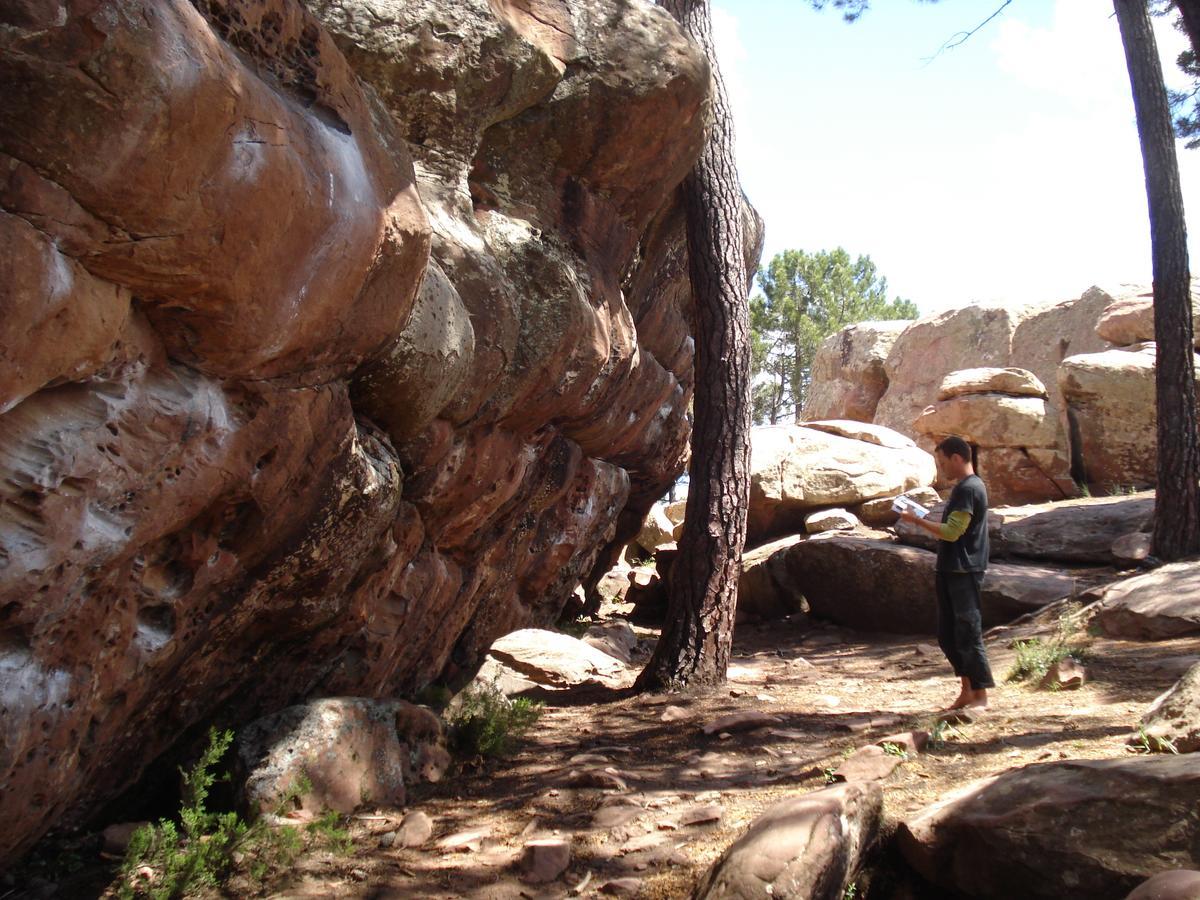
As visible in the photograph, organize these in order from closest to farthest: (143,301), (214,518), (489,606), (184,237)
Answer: (184,237), (143,301), (214,518), (489,606)

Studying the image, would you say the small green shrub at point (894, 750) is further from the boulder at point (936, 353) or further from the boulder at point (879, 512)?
the boulder at point (936, 353)

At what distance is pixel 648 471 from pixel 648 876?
6789 mm

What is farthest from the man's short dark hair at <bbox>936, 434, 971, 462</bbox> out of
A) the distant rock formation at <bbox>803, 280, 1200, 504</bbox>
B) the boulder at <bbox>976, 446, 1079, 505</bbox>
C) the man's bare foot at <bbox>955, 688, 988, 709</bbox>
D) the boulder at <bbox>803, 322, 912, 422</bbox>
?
the boulder at <bbox>803, 322, 912, 422</bbox>

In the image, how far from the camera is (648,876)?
3.65 meters

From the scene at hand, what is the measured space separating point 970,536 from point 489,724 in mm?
3103

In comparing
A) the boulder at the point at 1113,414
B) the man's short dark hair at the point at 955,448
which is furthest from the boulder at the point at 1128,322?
the man's short dark hair at the point at 955,448

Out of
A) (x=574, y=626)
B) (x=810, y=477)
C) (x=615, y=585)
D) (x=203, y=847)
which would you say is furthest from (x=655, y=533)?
(x=203, y=847)

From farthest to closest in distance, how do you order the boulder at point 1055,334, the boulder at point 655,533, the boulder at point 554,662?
the boulder at point 1055,334
the boulder at point 655,533
the boulder at point 554,662

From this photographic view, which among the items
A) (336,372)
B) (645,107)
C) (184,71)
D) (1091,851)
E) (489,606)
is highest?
(645,107)

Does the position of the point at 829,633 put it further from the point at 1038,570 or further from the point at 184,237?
the point at 184,237

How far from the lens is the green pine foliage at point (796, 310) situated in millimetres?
31000

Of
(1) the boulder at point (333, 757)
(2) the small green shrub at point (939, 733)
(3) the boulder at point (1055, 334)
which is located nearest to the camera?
(1) the boulder at point (333, 757)

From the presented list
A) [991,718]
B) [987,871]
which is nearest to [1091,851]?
[987,871]

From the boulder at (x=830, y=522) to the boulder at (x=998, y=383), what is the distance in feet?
15.4
